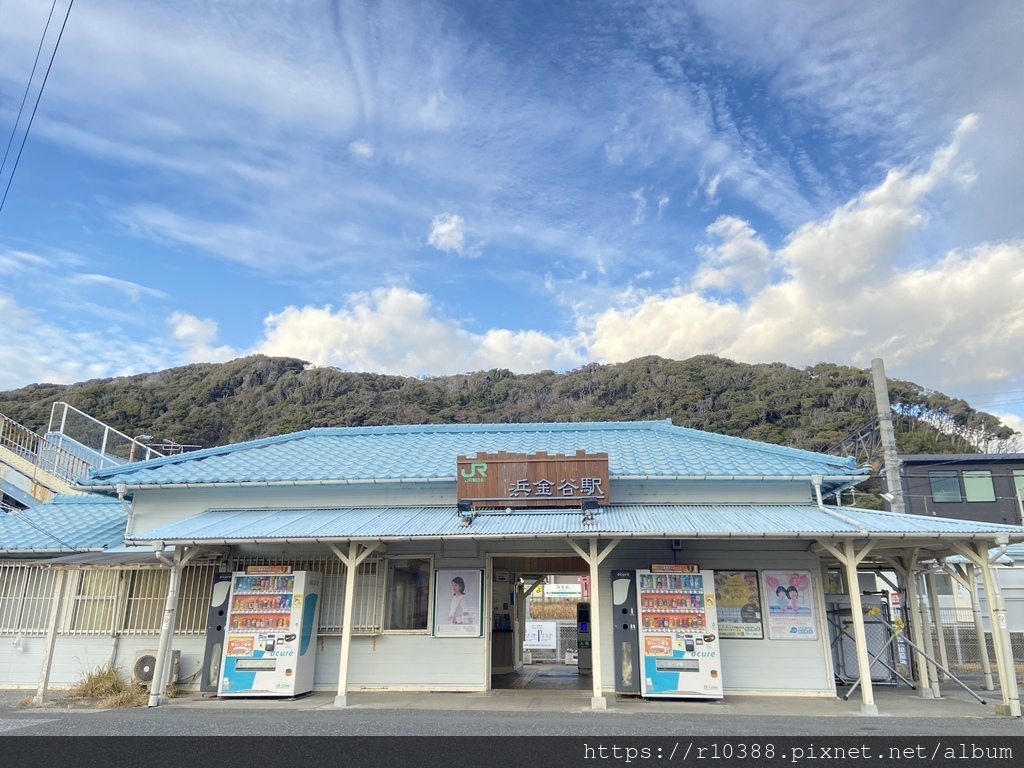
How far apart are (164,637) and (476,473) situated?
201 inches

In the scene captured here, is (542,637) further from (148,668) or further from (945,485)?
(945,485)

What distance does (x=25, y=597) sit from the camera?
11.7 meters

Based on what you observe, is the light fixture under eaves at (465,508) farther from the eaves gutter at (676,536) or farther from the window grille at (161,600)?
the window grille at (161,600)

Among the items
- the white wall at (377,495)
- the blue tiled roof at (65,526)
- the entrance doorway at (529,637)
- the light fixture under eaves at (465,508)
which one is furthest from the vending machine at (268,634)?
the blue tiled roof at (65,526)

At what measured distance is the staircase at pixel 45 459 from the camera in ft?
50.9

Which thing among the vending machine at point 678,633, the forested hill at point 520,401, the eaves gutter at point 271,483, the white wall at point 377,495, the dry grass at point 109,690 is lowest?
the dry grass at point 109,690

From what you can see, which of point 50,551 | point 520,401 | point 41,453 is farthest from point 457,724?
point 520,401

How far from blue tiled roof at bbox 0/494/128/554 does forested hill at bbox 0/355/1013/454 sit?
31393mm

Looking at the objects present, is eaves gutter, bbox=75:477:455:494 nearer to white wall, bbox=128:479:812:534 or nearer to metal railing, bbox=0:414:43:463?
white wall, bbox=128:479:812:534

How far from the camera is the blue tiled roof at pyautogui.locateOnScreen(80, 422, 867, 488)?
11.1 m

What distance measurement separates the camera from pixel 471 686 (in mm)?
10477

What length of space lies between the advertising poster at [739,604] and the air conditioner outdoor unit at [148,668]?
338 inches

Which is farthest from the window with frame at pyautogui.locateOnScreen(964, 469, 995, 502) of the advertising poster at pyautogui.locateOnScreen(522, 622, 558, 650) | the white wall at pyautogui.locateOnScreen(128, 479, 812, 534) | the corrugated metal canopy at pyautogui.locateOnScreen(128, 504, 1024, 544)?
the white wall at pyautogui.locateOnScreen(128, 479, 812, 534)
